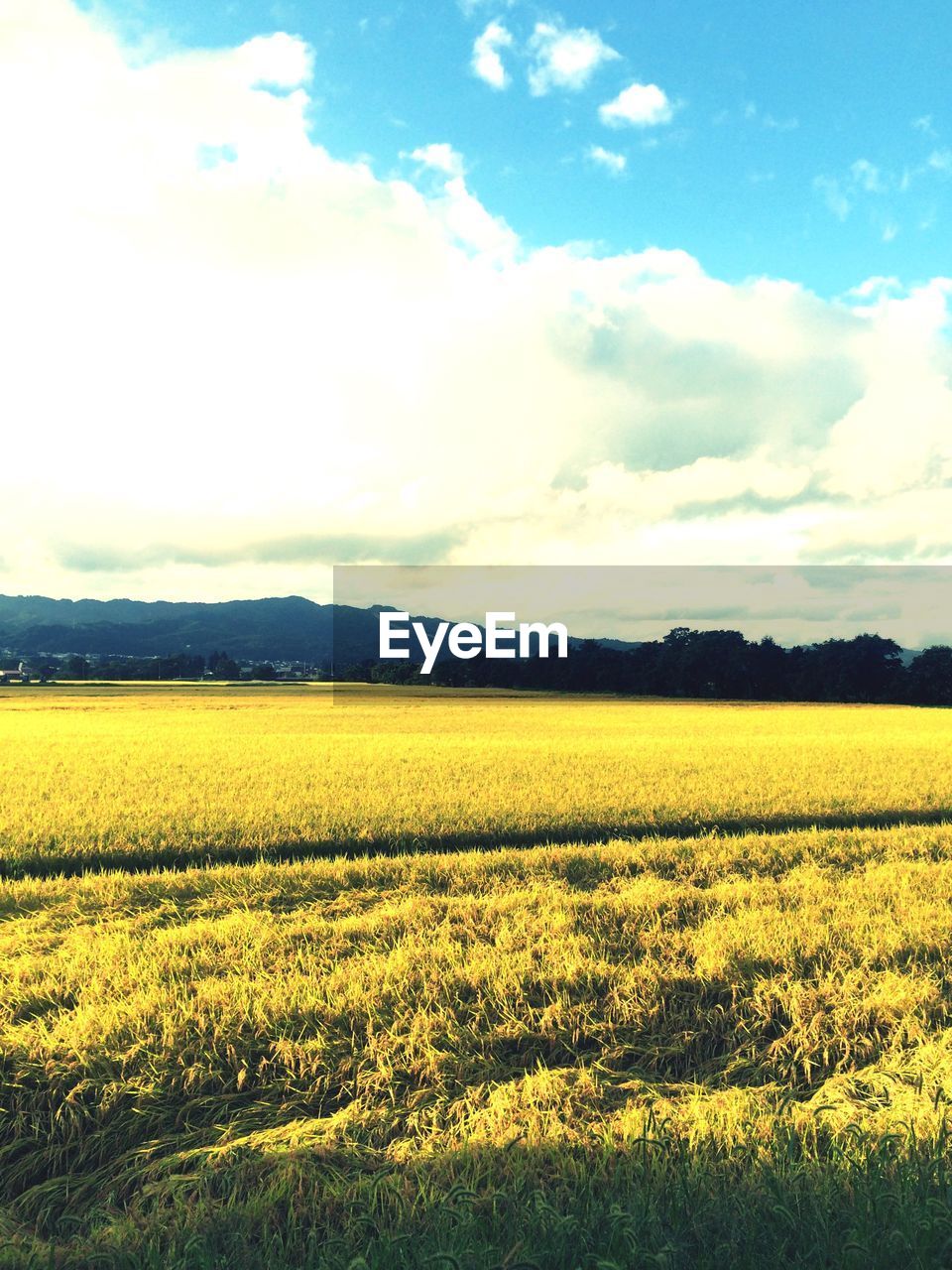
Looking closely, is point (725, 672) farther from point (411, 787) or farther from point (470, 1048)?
point (470, 1048)

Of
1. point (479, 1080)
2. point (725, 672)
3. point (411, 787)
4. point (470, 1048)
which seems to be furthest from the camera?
point (725, 672)

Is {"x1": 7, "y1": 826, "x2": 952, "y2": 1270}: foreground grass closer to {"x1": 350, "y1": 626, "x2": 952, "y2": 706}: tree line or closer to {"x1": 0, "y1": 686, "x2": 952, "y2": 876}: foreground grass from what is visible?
{"x1": 0, "y1": 686, "x2": 952, "y2": 876}: foreground grass

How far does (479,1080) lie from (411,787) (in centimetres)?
1358

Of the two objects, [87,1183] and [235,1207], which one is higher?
[235,1207]

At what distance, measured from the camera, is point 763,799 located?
17500mm

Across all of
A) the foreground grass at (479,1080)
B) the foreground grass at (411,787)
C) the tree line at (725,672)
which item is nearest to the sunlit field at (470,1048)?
the foreground grass at (479,1080)

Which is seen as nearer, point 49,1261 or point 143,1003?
point 49,1261

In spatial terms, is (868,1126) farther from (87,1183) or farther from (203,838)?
(203,838)

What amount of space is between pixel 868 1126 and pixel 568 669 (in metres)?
112

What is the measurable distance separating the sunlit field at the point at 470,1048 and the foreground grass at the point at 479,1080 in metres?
0.02

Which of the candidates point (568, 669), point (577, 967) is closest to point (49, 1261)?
point (577, 967)

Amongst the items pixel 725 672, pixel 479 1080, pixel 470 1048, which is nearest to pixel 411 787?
pixel 470 1048

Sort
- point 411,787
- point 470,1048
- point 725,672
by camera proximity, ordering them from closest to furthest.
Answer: point 470,1048
point 411,787
point 725,672

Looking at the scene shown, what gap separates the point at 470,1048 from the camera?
5516 millimetres
